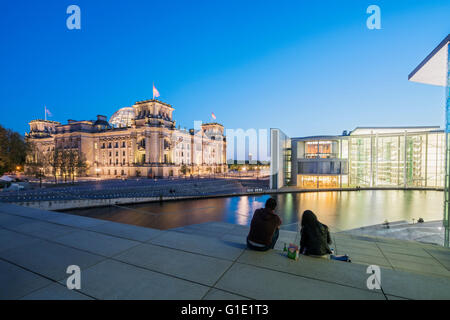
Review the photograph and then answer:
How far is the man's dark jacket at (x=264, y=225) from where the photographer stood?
507 cm

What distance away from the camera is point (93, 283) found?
12.8 ft

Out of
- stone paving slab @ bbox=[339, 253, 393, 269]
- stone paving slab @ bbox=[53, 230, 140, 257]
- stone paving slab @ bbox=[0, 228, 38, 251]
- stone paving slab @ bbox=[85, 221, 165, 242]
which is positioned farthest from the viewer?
stone paving slab @ bbox=[339, 253, 393, 269]

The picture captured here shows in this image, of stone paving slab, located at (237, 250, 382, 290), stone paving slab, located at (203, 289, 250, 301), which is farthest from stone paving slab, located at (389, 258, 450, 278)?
stone paving slab, located at (203, 289, 250, 301)

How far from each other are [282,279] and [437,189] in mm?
56444

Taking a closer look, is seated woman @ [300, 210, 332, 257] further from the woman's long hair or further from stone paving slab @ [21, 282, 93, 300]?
stone paving slab @ [21, 282, 93, 300]

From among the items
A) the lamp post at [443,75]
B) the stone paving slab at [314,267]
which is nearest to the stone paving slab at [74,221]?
the stone paving slab at [314,267]

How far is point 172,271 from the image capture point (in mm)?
4344

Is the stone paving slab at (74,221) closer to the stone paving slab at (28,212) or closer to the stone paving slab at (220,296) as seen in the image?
the stone paving slab at (28,212)

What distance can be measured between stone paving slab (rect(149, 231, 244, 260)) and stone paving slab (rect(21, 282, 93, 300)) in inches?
95.1

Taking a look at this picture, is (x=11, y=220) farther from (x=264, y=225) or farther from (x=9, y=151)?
(x=9, y=151)

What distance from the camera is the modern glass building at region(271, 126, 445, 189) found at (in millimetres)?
45000

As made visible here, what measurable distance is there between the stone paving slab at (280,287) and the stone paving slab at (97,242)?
3.18 metres
